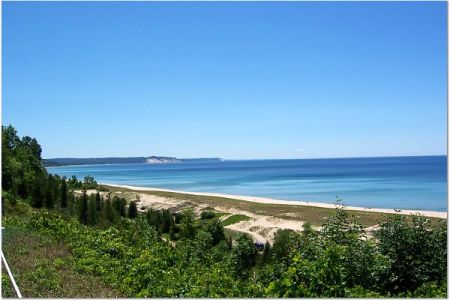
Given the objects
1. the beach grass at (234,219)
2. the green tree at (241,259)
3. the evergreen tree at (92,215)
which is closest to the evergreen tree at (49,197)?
the evergreen tree at (92,215)

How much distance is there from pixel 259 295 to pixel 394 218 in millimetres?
2308

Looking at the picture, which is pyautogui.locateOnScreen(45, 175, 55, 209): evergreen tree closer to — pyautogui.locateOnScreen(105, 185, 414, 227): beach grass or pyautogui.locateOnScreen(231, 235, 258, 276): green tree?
pyautogui.locateOnScreen(105, 185, 414, 227): beach grass

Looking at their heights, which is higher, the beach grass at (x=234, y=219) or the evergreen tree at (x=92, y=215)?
the evergreen tree at (x=92, y=215)

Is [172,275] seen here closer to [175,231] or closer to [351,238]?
[351,238]

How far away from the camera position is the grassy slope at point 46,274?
14.5ft

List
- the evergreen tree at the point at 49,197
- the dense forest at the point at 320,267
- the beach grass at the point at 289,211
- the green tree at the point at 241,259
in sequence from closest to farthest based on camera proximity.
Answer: the dense forest at the point at 320,267 < the green tree at the point at 241,259 < the evergreen tree at the point at 49,197 < the beach grass at the point at 289,211

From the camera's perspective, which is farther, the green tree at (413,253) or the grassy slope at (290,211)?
the grassy slope at (290,211)

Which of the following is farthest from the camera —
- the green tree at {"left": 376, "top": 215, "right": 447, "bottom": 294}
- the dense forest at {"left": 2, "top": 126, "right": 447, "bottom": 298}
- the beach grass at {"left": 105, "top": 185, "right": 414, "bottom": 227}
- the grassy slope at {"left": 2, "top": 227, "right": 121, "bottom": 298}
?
the beach grass at {"left": 105, "top": 185, "right": 414, "bottom": 227}

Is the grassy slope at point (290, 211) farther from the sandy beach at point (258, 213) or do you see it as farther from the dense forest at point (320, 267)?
the dense forest at point (320, 267)

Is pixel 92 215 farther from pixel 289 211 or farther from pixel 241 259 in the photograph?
pixel 289 211

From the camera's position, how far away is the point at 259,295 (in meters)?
4.26

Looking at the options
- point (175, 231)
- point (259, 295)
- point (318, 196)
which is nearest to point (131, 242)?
point (259, 295)

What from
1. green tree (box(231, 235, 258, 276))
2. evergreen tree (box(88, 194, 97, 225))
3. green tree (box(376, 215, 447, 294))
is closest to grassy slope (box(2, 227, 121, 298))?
green tree (box(231, 235, 258, 276))

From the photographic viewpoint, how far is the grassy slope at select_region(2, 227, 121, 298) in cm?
442
